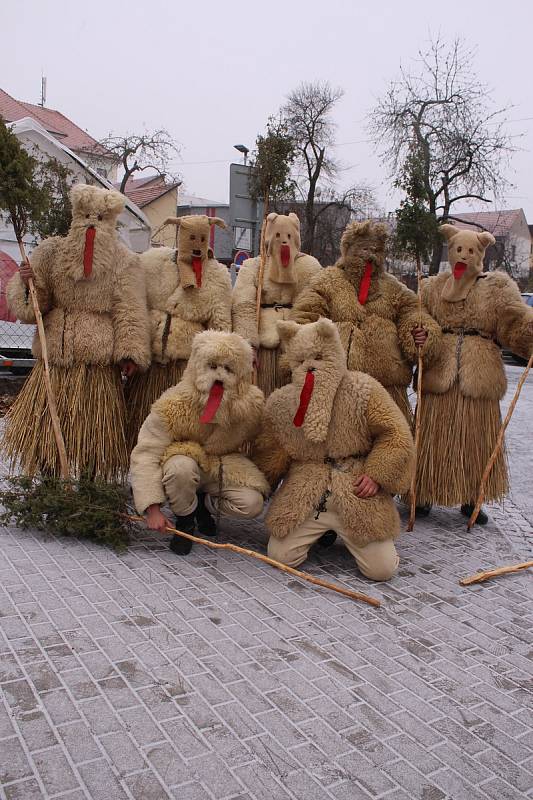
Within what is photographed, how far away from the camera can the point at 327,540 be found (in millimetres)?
3520

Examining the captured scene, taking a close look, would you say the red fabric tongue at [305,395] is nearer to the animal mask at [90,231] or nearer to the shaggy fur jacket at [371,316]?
the shaggy fur jacket at [371,316]

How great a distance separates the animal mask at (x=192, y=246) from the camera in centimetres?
379

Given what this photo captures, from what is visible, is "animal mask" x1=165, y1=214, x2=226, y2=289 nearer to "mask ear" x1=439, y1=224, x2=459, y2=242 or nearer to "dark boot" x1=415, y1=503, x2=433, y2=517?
"mask ear" x1=439, y1=224, x2=459, y2=242

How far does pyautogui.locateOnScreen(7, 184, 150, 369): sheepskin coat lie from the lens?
3.63m

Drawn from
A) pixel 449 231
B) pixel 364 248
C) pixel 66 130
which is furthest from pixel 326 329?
pixel 66 130

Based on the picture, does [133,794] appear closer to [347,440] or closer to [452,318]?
[347,440]

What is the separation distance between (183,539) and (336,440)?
2.96 feet

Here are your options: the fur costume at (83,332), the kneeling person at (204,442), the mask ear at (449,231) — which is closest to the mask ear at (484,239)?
the mask ear at (449,231)

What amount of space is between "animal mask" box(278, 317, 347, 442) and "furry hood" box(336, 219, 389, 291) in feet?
2.53

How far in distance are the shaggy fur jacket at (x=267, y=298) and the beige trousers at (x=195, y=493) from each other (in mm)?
982

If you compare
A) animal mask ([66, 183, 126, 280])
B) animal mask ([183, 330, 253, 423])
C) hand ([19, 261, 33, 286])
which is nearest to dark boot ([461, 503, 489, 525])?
animal mask ([183, 330, 253, 423])

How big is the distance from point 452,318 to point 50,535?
2543 mm

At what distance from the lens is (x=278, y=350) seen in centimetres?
409

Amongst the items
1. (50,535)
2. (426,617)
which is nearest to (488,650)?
(426,617)
